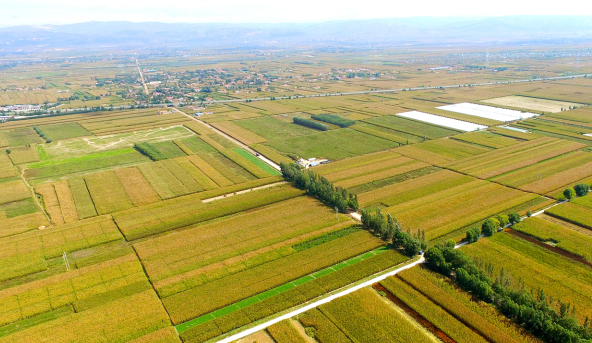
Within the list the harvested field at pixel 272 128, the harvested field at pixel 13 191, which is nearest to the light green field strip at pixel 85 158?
the harvested field at pixel 13 191

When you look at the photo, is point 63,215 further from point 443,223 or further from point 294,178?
point 443,223

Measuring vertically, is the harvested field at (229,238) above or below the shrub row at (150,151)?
below

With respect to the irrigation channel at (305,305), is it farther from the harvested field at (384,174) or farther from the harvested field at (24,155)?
the harvested field at (24,155)

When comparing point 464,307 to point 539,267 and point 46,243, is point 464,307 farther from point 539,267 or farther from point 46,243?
point 46,243

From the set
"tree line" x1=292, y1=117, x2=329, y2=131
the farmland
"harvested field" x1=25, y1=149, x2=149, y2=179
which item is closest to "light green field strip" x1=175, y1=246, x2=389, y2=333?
the farmland

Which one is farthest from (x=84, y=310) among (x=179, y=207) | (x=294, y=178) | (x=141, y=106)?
(x=141, y=106)

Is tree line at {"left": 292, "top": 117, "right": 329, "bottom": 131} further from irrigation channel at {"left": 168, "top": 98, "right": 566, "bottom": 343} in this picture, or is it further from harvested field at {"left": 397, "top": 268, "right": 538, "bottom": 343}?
harvested field at {"left": 397, "top": 268, "right": 538, "bottom": 343}
